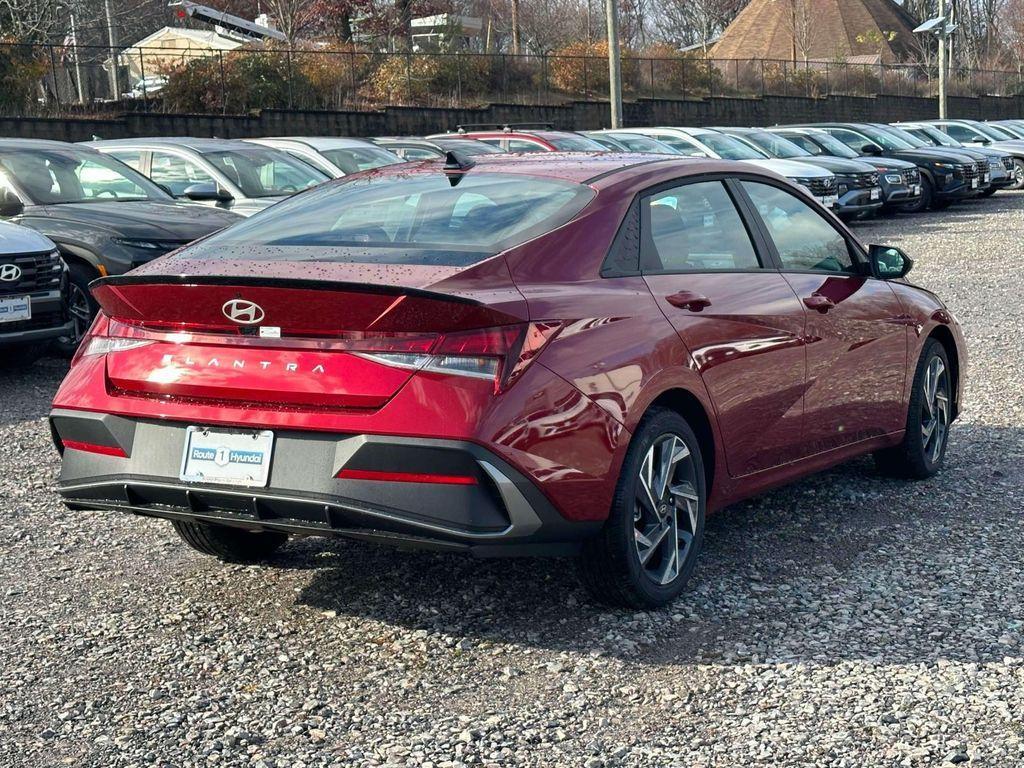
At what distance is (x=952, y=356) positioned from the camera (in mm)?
7086

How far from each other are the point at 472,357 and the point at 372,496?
1.68ft

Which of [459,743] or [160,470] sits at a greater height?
[160,470]

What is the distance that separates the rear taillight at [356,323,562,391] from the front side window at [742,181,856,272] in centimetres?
202

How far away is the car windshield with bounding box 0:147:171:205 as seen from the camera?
1141 cm

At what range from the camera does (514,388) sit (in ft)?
13.6

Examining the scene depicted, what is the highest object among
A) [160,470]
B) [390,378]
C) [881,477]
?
[390,378]

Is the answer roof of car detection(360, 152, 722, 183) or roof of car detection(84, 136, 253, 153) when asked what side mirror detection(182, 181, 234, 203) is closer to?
roof of car detection(84, 136, 253, 153)

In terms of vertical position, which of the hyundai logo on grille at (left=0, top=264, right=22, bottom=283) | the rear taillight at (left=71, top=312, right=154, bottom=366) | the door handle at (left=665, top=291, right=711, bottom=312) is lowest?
the hyundai logo on grille at (left=0, top=264, right=22, bottom=283)

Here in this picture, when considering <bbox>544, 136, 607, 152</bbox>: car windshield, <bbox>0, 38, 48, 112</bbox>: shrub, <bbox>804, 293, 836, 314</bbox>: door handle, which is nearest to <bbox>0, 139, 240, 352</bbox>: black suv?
<bbox>804, 293, 836, 314</bbox>: door handle

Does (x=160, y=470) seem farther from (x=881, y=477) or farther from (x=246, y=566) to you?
(x=881, y=477)

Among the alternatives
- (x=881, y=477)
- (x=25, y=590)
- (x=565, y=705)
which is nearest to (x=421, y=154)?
(x=881, y=477)

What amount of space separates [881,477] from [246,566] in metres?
3.23

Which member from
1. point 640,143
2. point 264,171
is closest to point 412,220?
point 264,171

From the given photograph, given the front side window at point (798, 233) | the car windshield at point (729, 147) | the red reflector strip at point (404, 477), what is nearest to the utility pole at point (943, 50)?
the car windshield at point (729, 147)
